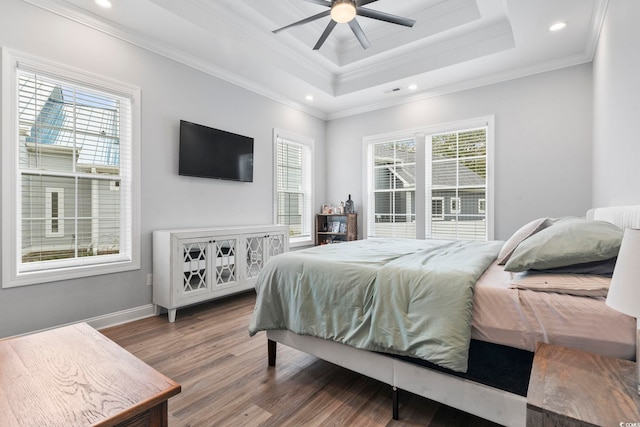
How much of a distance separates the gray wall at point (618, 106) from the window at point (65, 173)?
389 centimetres

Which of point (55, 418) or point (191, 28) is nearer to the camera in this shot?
point (55, 418)

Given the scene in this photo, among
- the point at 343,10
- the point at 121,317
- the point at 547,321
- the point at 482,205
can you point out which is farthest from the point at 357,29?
the point at 121,317

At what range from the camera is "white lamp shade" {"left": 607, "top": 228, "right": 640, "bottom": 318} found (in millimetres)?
752

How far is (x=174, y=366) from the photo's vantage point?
2141 millimetres

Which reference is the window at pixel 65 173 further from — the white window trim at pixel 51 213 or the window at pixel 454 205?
the window at pixel 454 205

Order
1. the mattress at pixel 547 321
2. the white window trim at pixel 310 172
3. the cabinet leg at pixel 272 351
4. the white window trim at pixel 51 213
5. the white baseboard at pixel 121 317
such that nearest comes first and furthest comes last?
the mattress at pixel 547 321 < the cabinet leg at pixel 272 351 < the white window trim at pixel 51 213 < the white baseboard at pixel 121 317 < the white window trim at pixel 310 172

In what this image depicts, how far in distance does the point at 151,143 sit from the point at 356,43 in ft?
9.36

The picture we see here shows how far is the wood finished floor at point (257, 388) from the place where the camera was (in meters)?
1.59

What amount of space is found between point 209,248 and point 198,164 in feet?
3.33

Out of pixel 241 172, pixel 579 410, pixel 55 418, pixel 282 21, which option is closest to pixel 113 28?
pixel 282 21

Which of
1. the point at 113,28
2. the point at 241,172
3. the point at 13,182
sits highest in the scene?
→ the point at 113,28

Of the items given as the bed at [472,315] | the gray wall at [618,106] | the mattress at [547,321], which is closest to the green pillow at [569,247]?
the bed at [472,315]

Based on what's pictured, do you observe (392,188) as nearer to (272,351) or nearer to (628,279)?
(272,351)

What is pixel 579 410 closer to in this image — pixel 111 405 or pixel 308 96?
pixel 111 405
